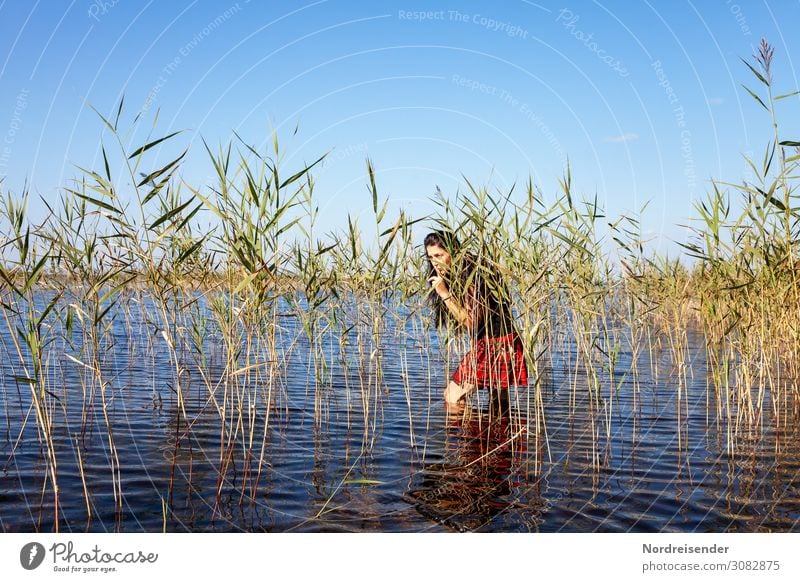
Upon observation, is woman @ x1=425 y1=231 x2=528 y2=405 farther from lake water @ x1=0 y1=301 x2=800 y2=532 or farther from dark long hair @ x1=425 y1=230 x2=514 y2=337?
lake water @ x1=0 y1=301 x2=800 y2=532

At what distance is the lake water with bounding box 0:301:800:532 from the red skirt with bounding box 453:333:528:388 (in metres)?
0.48

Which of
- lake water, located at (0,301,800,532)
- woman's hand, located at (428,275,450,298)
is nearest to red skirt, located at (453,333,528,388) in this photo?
lake water, located at (0,301,800,532)

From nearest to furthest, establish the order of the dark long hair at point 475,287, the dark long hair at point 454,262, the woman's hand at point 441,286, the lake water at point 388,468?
the lake water at point 388,468 < the dark long hair at point 475,287 < the dark long hair at point 454,262 < the woman's hand at point 441,286

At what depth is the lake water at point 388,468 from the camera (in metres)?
4.62

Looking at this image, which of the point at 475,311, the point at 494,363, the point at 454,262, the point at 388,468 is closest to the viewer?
the point at 388,468

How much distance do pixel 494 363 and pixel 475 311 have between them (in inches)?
27.5

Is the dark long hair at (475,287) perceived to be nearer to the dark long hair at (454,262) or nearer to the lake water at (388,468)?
the dark long hair at (454,262)

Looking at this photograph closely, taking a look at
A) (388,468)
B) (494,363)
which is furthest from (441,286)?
(388,468)

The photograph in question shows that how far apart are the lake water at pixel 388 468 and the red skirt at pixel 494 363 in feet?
1.57

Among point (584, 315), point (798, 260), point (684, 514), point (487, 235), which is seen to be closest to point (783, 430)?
point (798, 260)

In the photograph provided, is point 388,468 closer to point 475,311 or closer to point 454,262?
point 475,311

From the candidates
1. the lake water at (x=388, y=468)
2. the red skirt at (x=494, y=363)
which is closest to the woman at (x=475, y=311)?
the red skirt at (x=494, y=363)

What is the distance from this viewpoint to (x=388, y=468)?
5.80 metres

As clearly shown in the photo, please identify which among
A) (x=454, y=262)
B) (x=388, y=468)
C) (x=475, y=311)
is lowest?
(x=388, y=468)
